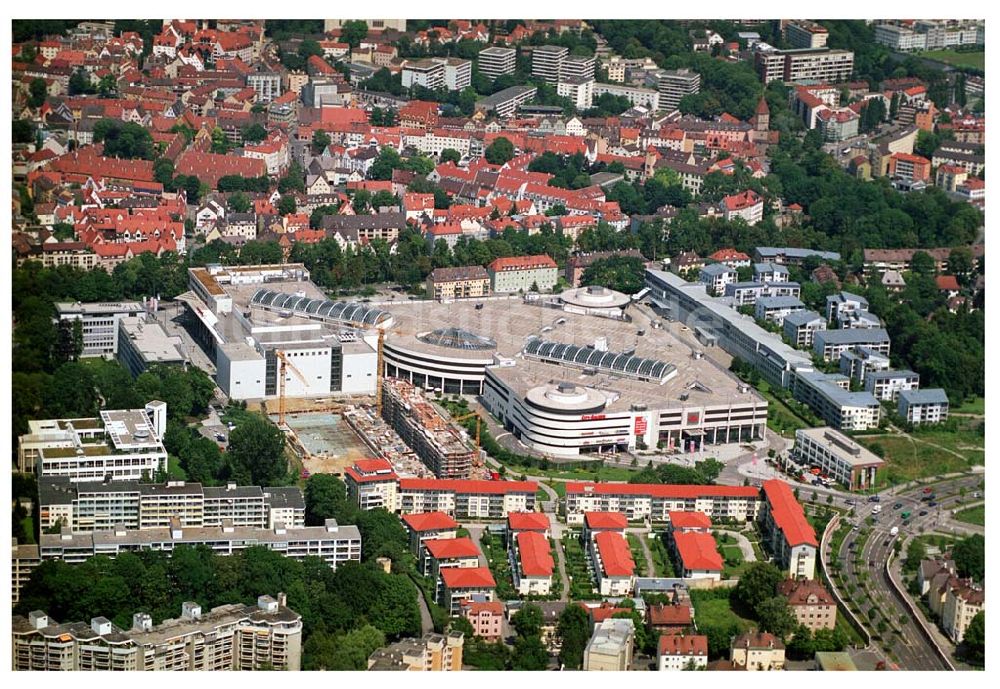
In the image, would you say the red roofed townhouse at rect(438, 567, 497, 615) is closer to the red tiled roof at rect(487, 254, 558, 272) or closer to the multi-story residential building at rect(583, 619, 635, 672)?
the multi-story residential building at rect(583, 619, 635, 672)

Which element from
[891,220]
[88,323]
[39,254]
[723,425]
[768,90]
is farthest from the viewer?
[768,90]

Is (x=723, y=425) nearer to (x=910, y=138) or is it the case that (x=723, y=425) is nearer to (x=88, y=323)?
(x=88, y=323)

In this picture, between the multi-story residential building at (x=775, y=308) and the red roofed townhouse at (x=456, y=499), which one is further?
the multi-story residential building at (x=775, y=308)

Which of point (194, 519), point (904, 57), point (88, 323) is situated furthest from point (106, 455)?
point (904, 57)

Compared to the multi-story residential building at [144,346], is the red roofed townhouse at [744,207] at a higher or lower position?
higher

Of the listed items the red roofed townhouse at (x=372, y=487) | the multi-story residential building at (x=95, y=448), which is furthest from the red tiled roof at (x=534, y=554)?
the multi-story residential building at (x=95, y=448)

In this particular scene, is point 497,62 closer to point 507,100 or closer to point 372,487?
point 507,100

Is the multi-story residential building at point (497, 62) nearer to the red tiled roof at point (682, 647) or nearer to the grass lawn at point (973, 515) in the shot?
the grass lawn at point (973, 515)

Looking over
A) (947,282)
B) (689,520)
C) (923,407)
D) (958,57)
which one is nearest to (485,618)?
(689,520)
